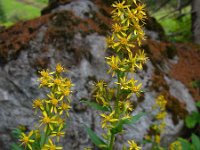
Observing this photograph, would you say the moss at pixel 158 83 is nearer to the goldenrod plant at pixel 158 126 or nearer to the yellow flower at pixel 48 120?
the goldenrod plant at pixel 158 126

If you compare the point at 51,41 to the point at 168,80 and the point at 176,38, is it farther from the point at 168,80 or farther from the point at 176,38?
the point at 176,38

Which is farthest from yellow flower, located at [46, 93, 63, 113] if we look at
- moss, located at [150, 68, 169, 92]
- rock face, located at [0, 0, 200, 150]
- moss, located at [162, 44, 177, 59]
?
moss, located at [162, 44, 177, 59]

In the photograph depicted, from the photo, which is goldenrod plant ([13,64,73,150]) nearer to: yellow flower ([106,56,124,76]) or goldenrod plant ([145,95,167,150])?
yellow flower ([106,56,124,76])

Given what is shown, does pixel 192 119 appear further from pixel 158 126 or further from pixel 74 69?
pixel 74 69

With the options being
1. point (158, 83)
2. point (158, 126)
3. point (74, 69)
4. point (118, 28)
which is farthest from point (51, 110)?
point (158, 83)

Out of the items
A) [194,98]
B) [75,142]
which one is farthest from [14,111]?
[194,98]

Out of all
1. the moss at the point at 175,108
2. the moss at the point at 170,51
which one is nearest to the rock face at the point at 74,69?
the moss at the point at 175,108
